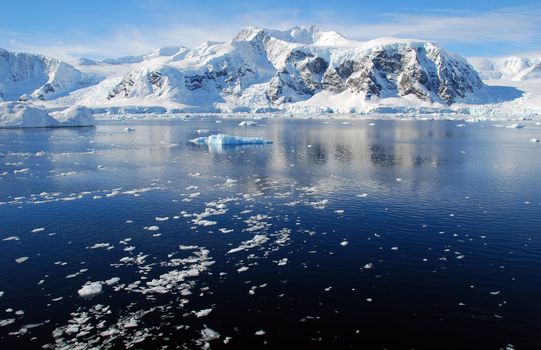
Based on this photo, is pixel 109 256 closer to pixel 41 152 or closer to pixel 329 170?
pixel 329 170

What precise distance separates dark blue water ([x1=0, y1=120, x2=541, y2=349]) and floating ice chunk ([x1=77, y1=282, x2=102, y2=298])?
24 centimetres

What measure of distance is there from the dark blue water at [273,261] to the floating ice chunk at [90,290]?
0.24m

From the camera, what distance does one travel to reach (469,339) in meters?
15.5

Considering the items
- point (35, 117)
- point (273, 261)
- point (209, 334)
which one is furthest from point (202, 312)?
point (35, 117)

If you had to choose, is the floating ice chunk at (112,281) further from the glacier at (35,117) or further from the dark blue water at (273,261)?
the glacier at (35,117)

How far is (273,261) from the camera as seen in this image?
2230cm

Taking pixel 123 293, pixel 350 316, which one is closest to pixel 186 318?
pixel 123 293

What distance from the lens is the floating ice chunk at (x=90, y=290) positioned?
18717 mm

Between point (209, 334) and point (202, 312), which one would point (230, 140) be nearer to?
point (202, 312)

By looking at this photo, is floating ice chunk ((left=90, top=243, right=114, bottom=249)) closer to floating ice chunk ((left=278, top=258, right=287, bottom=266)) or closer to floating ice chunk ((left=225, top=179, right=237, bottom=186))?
floating ice chunk ((left=278, top=258, right=287, bottom=266))

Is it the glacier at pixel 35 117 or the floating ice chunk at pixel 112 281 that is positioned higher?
the glacier at pixel 35 117

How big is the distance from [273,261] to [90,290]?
856 centimetres

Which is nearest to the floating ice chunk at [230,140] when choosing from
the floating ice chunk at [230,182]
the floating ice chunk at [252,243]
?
the floating ice chunk at [230,182]

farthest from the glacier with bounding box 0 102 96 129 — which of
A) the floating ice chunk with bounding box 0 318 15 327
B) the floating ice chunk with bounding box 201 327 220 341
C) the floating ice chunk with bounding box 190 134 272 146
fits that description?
the floating ice chunk with bounding box 201 327 220 341
